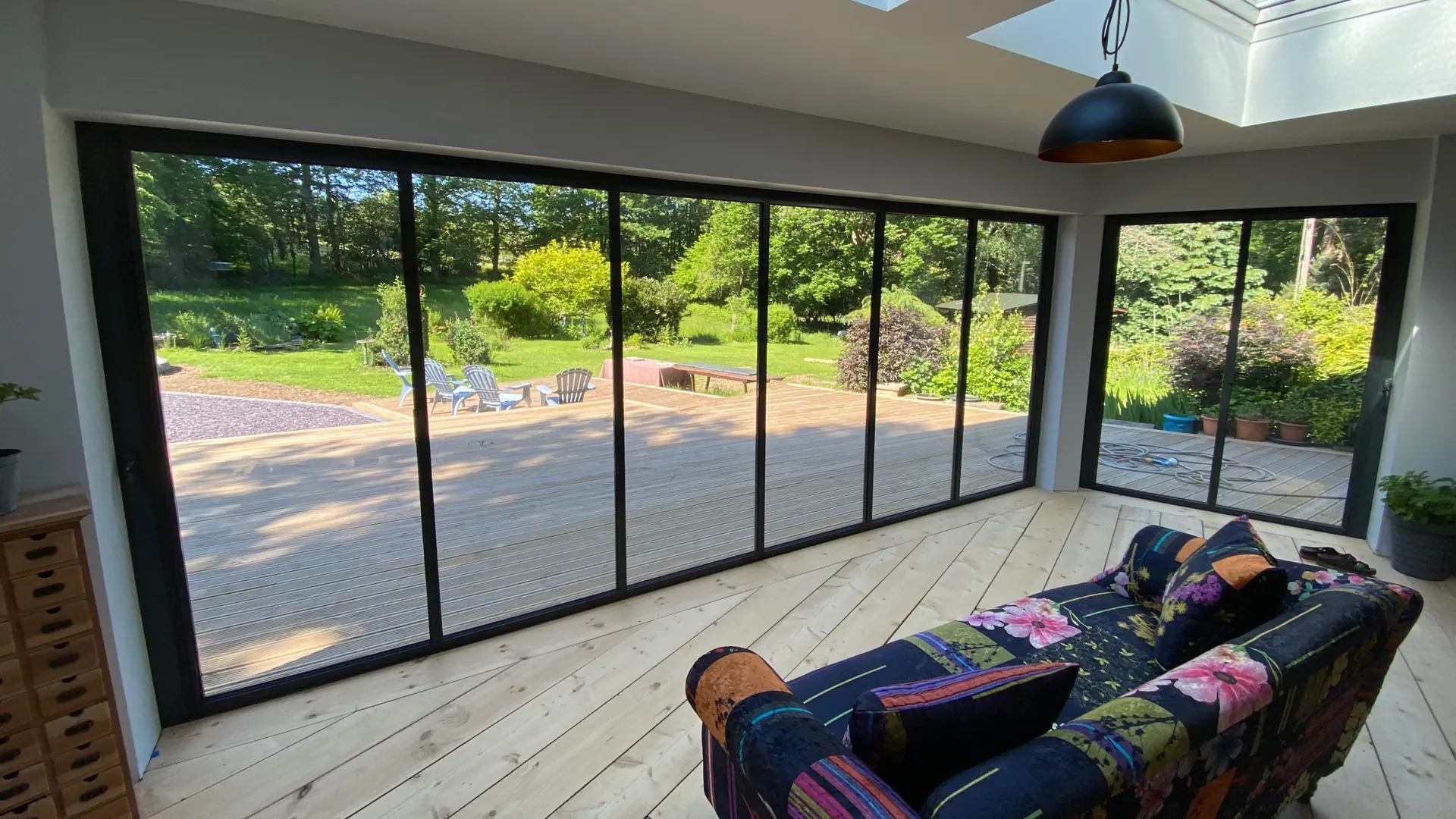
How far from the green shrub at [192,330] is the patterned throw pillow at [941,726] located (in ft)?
8.65

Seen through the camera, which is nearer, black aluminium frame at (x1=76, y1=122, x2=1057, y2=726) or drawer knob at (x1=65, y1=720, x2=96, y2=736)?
drawer knob at (x1=65, y1=720, x2=96, y2=736)

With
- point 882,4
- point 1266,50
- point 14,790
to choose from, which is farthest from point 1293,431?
point 14,790

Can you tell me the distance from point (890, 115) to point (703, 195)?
1.12 m

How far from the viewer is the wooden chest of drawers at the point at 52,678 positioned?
1.73 metres

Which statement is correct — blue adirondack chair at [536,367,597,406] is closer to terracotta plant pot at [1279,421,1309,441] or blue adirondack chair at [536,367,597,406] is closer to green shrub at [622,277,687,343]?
green shrub at [622,277,687,343]

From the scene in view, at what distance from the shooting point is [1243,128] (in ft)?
11.7

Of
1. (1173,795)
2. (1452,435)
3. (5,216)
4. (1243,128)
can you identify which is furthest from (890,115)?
(1452,435)

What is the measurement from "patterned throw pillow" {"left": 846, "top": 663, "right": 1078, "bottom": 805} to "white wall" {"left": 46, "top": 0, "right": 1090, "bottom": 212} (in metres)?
2.47

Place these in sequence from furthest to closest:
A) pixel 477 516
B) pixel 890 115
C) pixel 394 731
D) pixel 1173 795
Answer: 1. pixel 477 516
2. pixel 890 115
3. pixel 394 731
4. pixel 1173 795

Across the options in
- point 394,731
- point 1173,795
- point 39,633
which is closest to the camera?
point 1173,795

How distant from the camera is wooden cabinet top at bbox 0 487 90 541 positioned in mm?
1715

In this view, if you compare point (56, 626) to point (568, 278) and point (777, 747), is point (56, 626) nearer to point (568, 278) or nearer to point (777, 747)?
point (777, 747)

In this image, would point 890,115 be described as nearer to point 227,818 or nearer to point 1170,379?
point 1170,379

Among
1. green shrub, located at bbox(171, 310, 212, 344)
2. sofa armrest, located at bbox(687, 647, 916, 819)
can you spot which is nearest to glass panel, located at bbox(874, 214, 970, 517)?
sofa armrest, located at bbox(687, 647, 916, 819)
